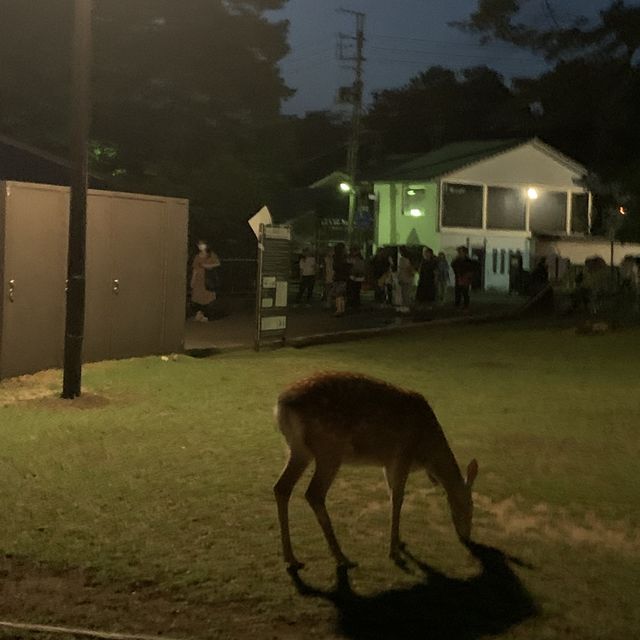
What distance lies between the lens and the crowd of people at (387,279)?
1041 inches

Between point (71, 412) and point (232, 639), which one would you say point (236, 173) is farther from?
point (232, 639)

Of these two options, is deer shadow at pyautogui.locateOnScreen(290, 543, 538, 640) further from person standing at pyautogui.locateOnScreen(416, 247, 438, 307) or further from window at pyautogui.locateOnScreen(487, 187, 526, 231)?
A: window at pyautogui.locateOnScreen(487, 187, 526, 231)

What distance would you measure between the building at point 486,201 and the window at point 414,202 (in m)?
0.04

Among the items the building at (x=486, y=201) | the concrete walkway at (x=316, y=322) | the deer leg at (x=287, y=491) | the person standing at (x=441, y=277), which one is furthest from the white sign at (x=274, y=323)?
the building at (x=486, y=201)

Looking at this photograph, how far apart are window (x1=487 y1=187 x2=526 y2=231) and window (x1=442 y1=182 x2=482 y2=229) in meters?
0.55

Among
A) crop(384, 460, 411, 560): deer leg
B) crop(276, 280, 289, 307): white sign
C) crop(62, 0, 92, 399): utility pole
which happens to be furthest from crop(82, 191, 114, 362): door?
crop(384, 460, 411, 560): deer leg

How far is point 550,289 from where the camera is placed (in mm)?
28453

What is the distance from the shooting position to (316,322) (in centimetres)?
2450

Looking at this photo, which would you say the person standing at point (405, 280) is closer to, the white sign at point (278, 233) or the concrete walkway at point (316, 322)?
the concrete walkway at point (316, 322)

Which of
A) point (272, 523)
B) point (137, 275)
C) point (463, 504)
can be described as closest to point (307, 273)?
point (137, 275)

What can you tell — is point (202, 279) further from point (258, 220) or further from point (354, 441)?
point (354, 441)

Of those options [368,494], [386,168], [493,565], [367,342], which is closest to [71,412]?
[368,494]

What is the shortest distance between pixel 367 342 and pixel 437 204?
2206 centimetres

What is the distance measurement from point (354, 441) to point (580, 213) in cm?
4120
